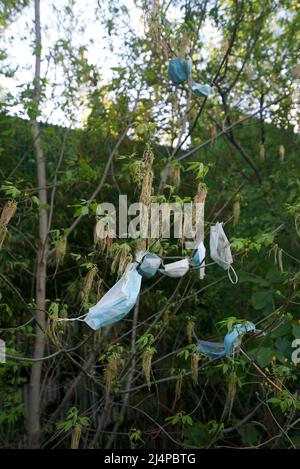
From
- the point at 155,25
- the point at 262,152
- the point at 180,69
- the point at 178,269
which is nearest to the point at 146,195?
the point at 178,269

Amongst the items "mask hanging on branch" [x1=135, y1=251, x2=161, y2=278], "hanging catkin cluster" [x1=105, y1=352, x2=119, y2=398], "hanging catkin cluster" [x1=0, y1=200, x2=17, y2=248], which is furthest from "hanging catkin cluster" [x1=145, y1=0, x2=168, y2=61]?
"hanging catkin cluster" [x1=105, y1=352, x2=119, y2=398]

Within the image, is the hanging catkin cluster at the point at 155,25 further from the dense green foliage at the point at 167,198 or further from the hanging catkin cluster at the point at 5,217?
the hanging catkin cluster at the point at 5,217

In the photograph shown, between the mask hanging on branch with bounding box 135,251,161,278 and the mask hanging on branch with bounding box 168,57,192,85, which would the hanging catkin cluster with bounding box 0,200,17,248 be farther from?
the mask hanging on branch with bounding box 168,57,192,85

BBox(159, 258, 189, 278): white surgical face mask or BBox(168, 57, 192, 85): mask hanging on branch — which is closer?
BBox(159, 258, 189, 278): white surgical face mask

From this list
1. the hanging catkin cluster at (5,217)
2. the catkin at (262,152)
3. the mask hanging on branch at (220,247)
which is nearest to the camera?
the hanging catkin cluster at (5,217)

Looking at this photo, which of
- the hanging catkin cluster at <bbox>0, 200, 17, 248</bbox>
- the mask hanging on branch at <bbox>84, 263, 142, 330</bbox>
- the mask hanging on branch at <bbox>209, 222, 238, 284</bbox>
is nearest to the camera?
the hanging catkin cluster at <bbox>0, 200, 17, 248</bbox>

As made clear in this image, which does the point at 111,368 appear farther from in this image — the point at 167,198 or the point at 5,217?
the point at 167,198

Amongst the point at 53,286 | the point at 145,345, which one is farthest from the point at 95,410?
the point at 53,286

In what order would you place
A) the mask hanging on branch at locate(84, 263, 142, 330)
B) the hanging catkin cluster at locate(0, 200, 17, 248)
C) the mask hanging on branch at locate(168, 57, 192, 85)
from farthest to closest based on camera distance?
the mask hanging on branch at locate(168, 57, 192, 85), the mask hanging on branch at locate(84, 263, 142, 330), the hanging catkin cluster at locate(0, 200, 17, 248)

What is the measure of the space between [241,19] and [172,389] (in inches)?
103

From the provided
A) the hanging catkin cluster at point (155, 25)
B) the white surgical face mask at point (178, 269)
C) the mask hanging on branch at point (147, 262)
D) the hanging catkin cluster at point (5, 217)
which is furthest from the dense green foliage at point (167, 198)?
the hanging catkin cluster at point (5, 217)

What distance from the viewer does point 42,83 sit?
3984 millimetres

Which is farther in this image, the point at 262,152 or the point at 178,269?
the point at 262,152
